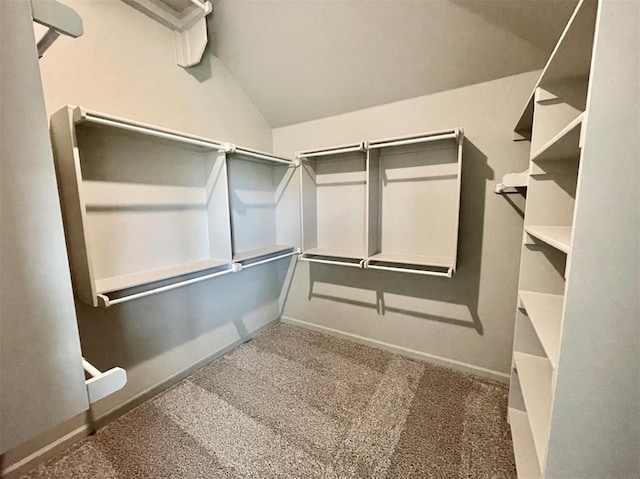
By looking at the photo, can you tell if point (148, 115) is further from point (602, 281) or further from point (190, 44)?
point (602, 281)

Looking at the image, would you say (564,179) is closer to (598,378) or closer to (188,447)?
(598,378)

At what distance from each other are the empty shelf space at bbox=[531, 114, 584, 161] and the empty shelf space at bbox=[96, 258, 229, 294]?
1.86 meters

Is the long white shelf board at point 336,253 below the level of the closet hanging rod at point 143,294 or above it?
above

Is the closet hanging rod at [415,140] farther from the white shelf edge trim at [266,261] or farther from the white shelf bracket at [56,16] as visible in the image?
the white shelf bracket at [56,16]

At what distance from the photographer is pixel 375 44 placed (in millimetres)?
1728

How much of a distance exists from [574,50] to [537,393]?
55.7 inches

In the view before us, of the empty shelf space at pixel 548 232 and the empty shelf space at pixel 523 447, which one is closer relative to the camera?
the empty shelf space at pixel 548 232

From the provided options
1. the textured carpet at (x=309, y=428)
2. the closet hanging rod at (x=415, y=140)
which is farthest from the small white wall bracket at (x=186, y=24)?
the textured carpet at (x=309, y=428)

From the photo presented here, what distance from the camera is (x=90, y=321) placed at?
1.55 m

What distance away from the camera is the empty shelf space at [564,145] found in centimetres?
83

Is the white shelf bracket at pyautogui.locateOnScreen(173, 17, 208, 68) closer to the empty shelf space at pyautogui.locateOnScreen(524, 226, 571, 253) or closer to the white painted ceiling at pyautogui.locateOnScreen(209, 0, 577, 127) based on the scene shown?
the white painted ceiling at pyautogui.locateOnScreen(209, 0, 577, 127)

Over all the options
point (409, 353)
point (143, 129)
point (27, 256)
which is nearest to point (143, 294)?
point (143, 129)

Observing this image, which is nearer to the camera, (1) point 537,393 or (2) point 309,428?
(1) point 537,393

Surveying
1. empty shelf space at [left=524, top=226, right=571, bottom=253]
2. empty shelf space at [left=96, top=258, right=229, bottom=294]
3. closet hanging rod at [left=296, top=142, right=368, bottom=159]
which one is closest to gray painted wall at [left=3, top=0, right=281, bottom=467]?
empty shelf space at [left=96, top=258, right=229, bottom=294]
